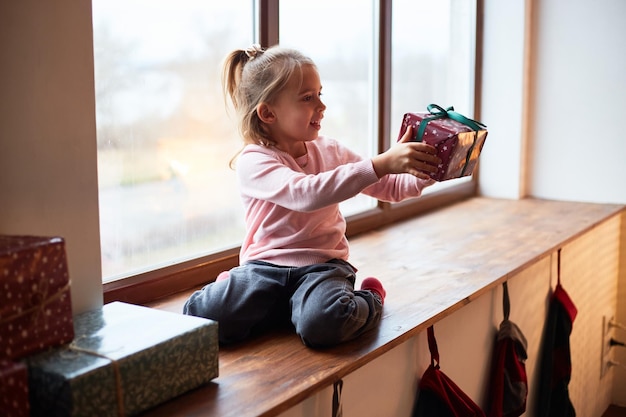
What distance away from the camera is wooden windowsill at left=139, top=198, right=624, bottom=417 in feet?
3.76

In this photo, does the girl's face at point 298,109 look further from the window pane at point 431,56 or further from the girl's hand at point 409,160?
the window pane at point 431,56

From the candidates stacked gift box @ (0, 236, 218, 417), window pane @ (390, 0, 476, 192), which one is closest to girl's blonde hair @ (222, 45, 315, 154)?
stacked gift box @ (0, 236, 218, 417)

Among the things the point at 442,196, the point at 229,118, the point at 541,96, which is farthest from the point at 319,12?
the point at 541,96

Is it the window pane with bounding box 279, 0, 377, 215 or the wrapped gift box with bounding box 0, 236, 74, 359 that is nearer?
the wrapped gift box with bounding box 0, 236, 74, 359

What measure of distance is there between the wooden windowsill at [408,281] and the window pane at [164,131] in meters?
0.16

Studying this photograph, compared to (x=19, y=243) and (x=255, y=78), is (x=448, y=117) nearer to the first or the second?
(x=255, y=78)

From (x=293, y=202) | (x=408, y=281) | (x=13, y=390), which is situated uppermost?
(x=293, y=202)

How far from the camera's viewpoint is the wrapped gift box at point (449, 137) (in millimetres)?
1316

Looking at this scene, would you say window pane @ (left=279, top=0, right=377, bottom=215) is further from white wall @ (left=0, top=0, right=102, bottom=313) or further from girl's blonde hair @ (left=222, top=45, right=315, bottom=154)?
white wall @ (left=0, top=0, right=102, bottom=313)

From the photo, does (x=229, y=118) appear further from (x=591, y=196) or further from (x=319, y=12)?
(x=591, y=196)

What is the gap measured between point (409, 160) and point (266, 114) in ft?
1.09

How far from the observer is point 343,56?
7.28 ft

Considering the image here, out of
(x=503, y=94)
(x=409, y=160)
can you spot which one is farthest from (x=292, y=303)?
(x=503, y=94)

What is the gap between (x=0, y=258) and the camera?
3.05ft
